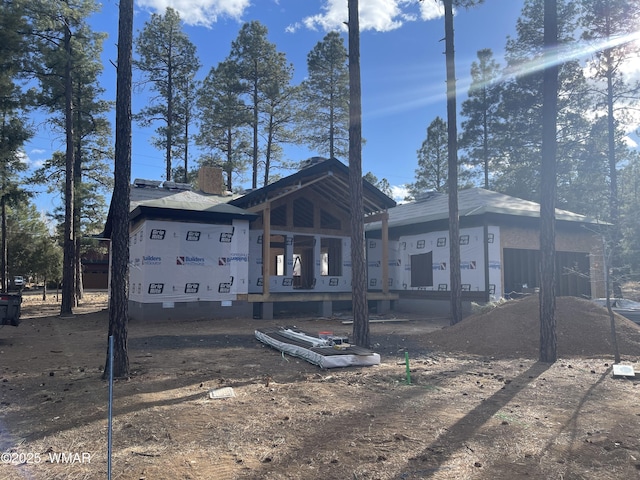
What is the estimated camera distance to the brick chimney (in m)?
19.7

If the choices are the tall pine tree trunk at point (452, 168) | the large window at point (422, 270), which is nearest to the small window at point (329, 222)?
the large window at point (422, 270)

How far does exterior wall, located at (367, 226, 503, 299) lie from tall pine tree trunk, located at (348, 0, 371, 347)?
29.1ft

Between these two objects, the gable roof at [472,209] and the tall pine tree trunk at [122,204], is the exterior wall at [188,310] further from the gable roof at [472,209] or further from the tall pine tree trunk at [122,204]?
the gable roof at [472,209]

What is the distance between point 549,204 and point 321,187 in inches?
444

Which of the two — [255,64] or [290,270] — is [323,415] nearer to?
[290,270]

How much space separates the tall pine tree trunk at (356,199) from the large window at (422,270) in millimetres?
10689

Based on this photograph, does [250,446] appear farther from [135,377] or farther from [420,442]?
[135,377]

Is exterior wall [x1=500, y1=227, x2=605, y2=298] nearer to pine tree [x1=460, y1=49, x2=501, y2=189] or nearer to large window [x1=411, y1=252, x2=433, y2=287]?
large window [x1=411, y1=252, x2=433, y2=287]

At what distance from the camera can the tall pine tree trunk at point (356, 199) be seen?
9.41 m

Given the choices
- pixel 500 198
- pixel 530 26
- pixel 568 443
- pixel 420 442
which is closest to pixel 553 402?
pixel 568 443

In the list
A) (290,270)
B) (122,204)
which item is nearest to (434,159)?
(290,270)

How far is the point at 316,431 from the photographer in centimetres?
444

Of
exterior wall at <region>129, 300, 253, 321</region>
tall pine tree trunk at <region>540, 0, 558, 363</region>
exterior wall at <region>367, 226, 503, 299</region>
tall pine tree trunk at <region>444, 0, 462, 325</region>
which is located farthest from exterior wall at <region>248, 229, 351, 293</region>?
tall pine tree trunk at <region>540, 0, 558, 363</region>

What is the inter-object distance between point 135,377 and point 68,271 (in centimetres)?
1365
